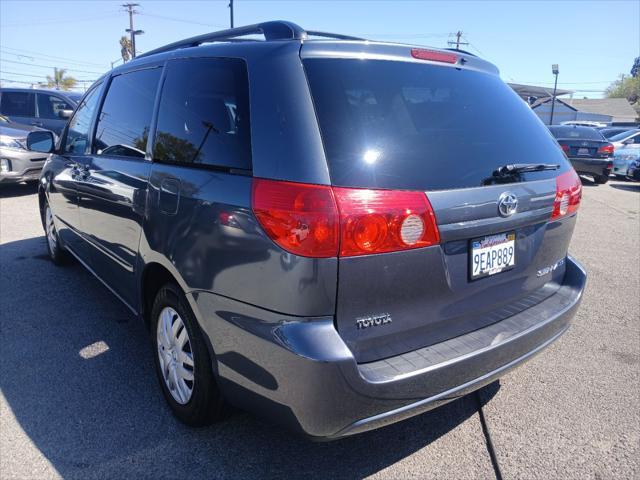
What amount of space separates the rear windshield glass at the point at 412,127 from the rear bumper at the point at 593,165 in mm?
12049

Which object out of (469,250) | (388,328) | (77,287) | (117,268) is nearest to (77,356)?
(117,268)

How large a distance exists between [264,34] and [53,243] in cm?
392

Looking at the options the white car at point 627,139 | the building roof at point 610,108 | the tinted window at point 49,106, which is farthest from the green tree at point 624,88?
the tinted window at point 49,106

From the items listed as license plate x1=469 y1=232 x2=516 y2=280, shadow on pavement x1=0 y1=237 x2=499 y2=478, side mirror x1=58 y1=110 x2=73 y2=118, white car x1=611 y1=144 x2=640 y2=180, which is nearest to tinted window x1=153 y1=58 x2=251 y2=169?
license plate x1=469 y1=232 x2=516 y2=280

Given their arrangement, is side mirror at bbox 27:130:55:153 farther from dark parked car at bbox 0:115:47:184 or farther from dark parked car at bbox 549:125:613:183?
dark parked car at bbox 549:125:613:183

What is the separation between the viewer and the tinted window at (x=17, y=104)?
11.8 m

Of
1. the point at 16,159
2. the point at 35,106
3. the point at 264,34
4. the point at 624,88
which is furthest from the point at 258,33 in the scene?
the point at 624,88

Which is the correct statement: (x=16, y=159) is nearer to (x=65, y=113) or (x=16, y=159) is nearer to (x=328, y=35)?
(x=65, y=113)

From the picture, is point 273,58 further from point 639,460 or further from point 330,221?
point 639,460

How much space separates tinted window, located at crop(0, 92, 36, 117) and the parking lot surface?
31.6 ft

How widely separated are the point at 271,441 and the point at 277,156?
146 cm

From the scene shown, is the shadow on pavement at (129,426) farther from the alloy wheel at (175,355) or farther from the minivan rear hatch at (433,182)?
the minivan rear hatch at (433,182)

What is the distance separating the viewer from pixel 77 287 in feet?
15.3

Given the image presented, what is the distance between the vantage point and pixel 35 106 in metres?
11.8
